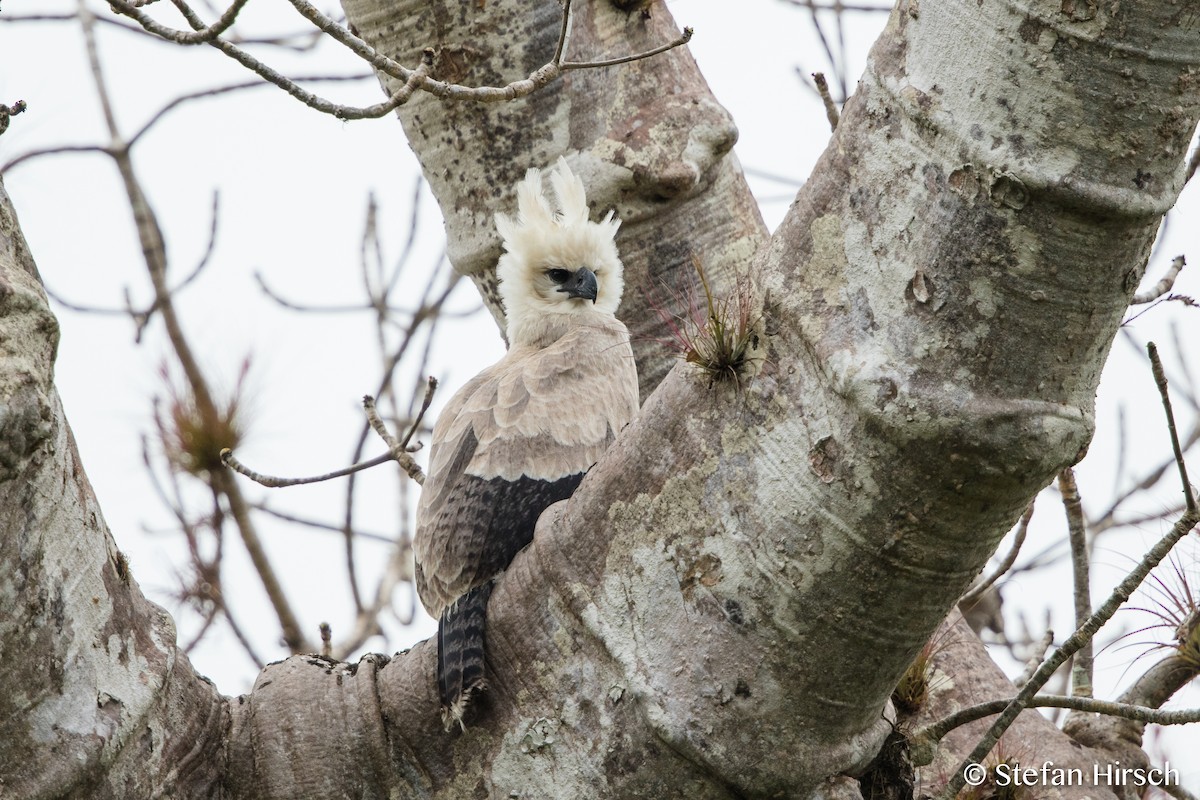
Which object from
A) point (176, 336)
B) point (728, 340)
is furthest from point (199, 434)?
point (728, 340)

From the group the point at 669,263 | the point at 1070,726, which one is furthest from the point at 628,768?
the point at 669,263

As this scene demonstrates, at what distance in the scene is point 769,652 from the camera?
2754mm

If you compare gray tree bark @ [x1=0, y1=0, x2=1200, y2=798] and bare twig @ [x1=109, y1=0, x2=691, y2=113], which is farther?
bare twig @ [x1=109, y1=0, x2=691, y2=113]

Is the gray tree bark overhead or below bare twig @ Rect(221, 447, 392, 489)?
below

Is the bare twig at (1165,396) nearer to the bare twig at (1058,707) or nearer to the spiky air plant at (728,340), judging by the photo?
the bare twig at (1058,707)

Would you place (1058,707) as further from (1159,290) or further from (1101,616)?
(1159,290)

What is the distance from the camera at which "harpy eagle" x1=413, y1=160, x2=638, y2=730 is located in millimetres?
4051

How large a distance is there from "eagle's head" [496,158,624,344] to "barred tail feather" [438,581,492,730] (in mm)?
2214

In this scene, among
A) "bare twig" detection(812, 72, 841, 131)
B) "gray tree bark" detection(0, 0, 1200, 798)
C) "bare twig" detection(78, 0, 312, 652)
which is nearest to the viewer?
"gray tree bark" detection(0, 0, 1200, 798)

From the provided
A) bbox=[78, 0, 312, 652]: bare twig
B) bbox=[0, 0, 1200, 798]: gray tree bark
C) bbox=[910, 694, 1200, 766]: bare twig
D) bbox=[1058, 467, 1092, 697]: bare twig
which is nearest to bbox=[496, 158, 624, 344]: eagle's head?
bbox=[78, 0, 312, 652]: bare twig

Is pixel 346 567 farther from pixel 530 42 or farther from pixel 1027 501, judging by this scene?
pixel 1027 501

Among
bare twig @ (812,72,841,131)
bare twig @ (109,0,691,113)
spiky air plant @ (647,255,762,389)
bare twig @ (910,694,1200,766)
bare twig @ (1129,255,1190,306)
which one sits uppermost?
bare twig @ (812,72,841,131)

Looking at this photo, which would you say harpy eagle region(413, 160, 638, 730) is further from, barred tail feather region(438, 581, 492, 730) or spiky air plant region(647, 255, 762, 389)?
spiky air plant region(647, 255, 762, 389)

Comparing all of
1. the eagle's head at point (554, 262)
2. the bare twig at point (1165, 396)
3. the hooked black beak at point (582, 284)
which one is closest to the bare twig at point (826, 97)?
the eagle's head at point (554, 262)
